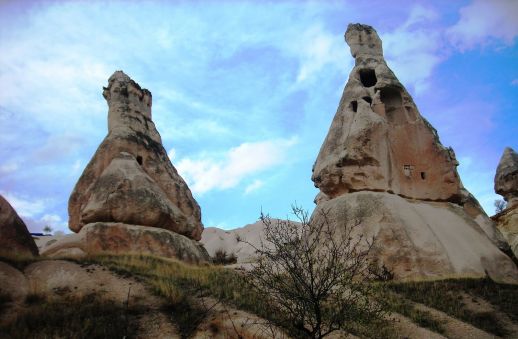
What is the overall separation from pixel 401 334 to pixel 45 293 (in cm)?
644

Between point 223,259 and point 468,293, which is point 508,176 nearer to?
point 223,259

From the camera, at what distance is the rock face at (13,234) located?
1114 centimetres

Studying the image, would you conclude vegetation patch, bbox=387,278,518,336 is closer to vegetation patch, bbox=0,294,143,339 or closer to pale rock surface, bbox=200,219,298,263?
vegetation patch, bbox=0,294,143,339

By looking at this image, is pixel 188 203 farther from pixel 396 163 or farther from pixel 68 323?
pixel 68 323

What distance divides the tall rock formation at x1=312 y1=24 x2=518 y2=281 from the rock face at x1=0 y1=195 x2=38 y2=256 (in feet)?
24.8

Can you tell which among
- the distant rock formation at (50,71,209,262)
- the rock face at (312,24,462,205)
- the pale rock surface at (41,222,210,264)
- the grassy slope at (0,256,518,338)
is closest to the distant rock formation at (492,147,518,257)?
the rock face at (312,24,462,205)

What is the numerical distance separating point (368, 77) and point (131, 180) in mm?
9086

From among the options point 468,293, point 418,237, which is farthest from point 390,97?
point 468,293

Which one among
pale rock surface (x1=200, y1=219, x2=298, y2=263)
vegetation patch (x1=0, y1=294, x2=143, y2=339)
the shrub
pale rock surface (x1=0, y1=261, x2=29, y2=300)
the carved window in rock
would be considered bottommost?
vegetation patch (x1=0, y1=294, x2=143, y2=339)

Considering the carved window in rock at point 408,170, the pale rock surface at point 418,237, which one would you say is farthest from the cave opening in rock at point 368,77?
the pale rock surface at point 418,237

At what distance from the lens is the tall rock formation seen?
12812 mm

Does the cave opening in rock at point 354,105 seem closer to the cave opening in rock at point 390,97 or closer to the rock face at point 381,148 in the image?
→ the rock face at point 381,148

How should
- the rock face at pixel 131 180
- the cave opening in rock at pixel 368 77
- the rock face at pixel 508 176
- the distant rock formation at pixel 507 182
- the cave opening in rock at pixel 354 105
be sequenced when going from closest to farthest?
the rock face at pixel 131 180 → the cave opening in rock at pixel 354 105 → the cave opening in rock at pixel 368 77 → the distant rock formation at pixel 507 182 → the rock face at pixel 508 176

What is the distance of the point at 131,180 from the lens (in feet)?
52.5
